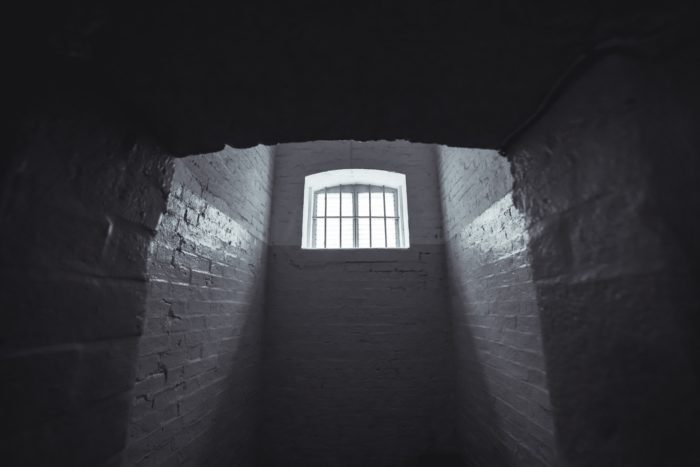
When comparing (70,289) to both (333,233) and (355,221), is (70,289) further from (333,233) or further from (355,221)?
(355,221)

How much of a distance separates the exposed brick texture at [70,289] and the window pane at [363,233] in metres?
2.80

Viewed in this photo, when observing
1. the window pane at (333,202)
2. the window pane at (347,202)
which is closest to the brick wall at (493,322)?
the window pane at (347,202)

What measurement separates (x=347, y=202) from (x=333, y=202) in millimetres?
174

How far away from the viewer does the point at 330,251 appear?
10.8 ft

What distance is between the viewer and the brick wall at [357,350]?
2.89m

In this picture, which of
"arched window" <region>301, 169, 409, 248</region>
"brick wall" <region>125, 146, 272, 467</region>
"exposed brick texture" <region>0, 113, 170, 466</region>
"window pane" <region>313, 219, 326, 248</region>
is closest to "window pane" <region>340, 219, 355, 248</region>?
"arched window" <region>301, 169, 409, 248</region>

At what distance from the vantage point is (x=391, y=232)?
3650 millimetres

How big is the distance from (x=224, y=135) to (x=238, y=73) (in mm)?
242

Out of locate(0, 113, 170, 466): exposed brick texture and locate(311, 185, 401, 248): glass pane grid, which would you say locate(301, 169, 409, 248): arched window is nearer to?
locate(311, 185, 401, 248): glass pane grid

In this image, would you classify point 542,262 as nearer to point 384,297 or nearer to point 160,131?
point 160,131

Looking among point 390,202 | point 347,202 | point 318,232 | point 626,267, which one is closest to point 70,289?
point 626,267

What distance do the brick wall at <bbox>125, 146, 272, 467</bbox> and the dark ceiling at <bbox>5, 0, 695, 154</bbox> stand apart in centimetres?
98

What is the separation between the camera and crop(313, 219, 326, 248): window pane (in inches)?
142

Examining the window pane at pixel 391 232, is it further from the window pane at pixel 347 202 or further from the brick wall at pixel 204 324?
the brick wall at pixel 204 324
